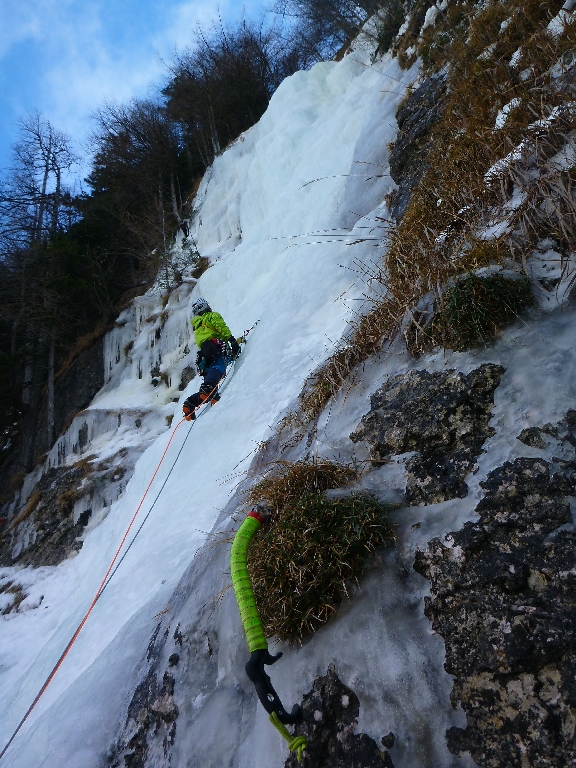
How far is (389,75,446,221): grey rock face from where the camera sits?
5645 mm

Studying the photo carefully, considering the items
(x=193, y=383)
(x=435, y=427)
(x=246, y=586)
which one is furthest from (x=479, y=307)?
(x=193, y=383)

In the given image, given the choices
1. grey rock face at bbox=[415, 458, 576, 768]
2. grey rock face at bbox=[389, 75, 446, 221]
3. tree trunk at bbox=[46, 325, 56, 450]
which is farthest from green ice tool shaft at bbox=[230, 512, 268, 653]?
tree trunk at bbox=[46, 325, 56, 450]

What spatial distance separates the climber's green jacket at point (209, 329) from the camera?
750 cm

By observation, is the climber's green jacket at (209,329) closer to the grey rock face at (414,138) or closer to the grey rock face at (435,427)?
the grey rock face at (414,138)

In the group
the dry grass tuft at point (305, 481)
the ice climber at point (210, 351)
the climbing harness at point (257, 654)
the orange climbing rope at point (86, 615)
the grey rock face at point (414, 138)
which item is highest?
the grey rock face at point (414, 138)

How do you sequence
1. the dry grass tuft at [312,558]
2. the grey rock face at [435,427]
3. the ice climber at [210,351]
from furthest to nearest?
the ice climber at [210,351], the grey rock face at [435,427], the dry grass tuft at [312,558]

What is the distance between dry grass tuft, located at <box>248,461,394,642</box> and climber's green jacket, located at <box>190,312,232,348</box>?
5483 mm

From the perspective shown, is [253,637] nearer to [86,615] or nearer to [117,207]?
[86,615]

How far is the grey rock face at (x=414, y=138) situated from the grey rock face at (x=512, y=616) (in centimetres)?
429

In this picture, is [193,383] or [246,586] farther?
[193,383]

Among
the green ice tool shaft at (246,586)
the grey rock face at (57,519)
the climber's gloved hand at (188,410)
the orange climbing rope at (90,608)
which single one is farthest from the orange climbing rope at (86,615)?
the grey rock face at (57,519)

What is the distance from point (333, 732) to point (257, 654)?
0.41 meters

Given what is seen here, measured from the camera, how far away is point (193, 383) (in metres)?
9.46

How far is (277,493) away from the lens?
2.56 meters
